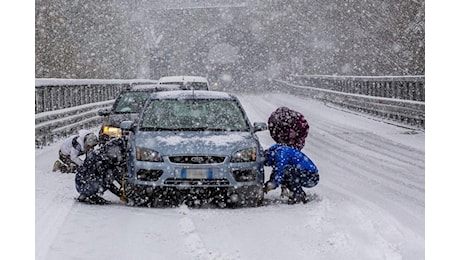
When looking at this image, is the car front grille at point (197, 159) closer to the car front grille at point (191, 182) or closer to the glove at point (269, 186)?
the car front grille at point (191, 182)

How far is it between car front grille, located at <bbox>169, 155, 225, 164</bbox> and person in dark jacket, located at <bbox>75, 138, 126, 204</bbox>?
0.98m

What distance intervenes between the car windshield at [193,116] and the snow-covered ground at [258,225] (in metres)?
1.08

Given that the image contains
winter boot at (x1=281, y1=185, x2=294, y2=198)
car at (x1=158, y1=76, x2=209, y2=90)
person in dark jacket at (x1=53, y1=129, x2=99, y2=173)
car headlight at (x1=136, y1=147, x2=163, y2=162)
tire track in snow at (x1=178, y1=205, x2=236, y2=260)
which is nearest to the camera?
tire track in snow at (x1=178, y1=205, x2=236, y2=260)

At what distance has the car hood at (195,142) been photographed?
27.0 feet

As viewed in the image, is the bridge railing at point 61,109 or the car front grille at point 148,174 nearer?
the car front grille at point 148,174

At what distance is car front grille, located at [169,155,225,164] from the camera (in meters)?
8.14

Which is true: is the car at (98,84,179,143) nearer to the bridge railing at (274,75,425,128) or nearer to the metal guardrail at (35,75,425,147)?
the metal guardrail at (35,75,425,147)

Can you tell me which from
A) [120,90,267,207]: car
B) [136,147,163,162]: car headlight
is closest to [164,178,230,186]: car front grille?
[120,90,267,207]: car

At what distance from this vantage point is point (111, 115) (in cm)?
1363

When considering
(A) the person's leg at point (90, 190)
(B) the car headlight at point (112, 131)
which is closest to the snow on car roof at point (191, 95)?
(A) the person's leg at point (90, 190)
